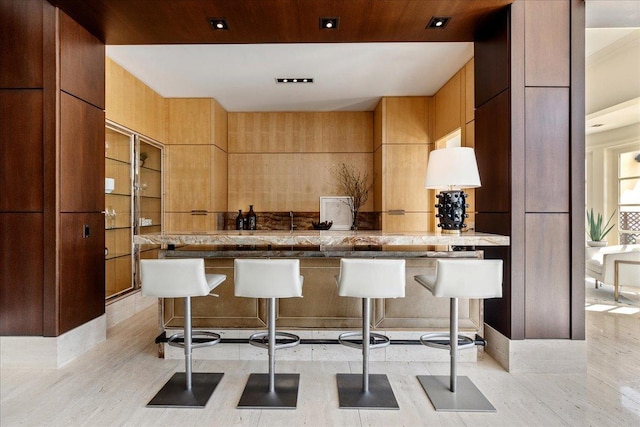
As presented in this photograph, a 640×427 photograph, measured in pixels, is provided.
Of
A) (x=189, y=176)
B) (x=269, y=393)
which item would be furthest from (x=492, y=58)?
(x=189, y=176)

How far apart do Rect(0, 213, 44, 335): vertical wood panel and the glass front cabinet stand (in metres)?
1.05

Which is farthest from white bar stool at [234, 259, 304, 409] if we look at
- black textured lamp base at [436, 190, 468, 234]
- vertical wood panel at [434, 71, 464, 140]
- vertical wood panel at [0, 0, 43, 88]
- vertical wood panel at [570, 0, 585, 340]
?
vertical wood panel at [434, 71, 464, 140]

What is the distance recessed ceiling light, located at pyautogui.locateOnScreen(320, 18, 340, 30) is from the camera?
9.86 feet

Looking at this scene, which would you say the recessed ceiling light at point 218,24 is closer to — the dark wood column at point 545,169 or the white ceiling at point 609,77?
the dark wood column at point 545,169

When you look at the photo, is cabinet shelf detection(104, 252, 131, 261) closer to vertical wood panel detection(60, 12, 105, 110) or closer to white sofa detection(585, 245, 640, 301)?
vertical wood panel detection(60, 12, 105, 110)

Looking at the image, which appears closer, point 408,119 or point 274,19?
point 274,19

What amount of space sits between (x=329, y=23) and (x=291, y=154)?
11.1 ft

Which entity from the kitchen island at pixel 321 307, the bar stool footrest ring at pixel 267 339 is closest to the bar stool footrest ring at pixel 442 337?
the kitchen island at pixel 321 307

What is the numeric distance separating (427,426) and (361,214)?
441cm

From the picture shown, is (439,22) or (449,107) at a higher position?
(439,22)

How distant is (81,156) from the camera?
3.11 metres

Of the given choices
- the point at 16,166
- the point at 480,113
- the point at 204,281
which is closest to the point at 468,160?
the point at 480,113

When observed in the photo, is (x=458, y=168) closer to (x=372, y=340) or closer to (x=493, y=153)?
(x=493, y=153)

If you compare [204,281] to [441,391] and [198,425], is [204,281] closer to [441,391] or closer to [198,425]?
[198,425]
